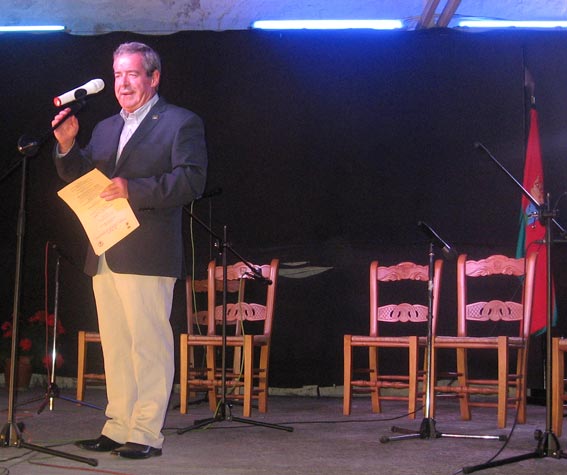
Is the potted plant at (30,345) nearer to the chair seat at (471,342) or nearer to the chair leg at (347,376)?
the chair leg at (347,376)

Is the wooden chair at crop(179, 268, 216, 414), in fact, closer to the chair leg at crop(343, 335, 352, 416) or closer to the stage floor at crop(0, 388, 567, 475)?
the stage floor at crop(0, 388, 567, 475)

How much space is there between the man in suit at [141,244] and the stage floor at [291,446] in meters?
0.20

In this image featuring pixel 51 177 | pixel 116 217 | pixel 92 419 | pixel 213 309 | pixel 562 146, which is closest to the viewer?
pixel 116 217

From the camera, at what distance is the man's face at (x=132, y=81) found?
9.29 feet

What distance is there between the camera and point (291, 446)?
3.24 meters

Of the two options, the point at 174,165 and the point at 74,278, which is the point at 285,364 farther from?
the point at 174,165

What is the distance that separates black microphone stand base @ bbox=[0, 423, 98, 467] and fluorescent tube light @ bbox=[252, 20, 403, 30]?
371cm

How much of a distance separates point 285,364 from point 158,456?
104 inches

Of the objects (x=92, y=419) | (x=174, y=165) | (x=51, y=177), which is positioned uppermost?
(x=51, y=177)

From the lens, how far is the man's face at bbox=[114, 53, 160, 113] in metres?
2.83

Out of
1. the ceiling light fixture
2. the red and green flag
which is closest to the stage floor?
the red and green flag

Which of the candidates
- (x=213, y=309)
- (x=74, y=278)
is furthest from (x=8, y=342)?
(x=213, y=309)

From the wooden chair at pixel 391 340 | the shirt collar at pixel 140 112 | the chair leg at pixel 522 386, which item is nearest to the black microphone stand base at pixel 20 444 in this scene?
the shirt collar at pixel 140 112

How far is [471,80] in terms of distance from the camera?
5574mm
